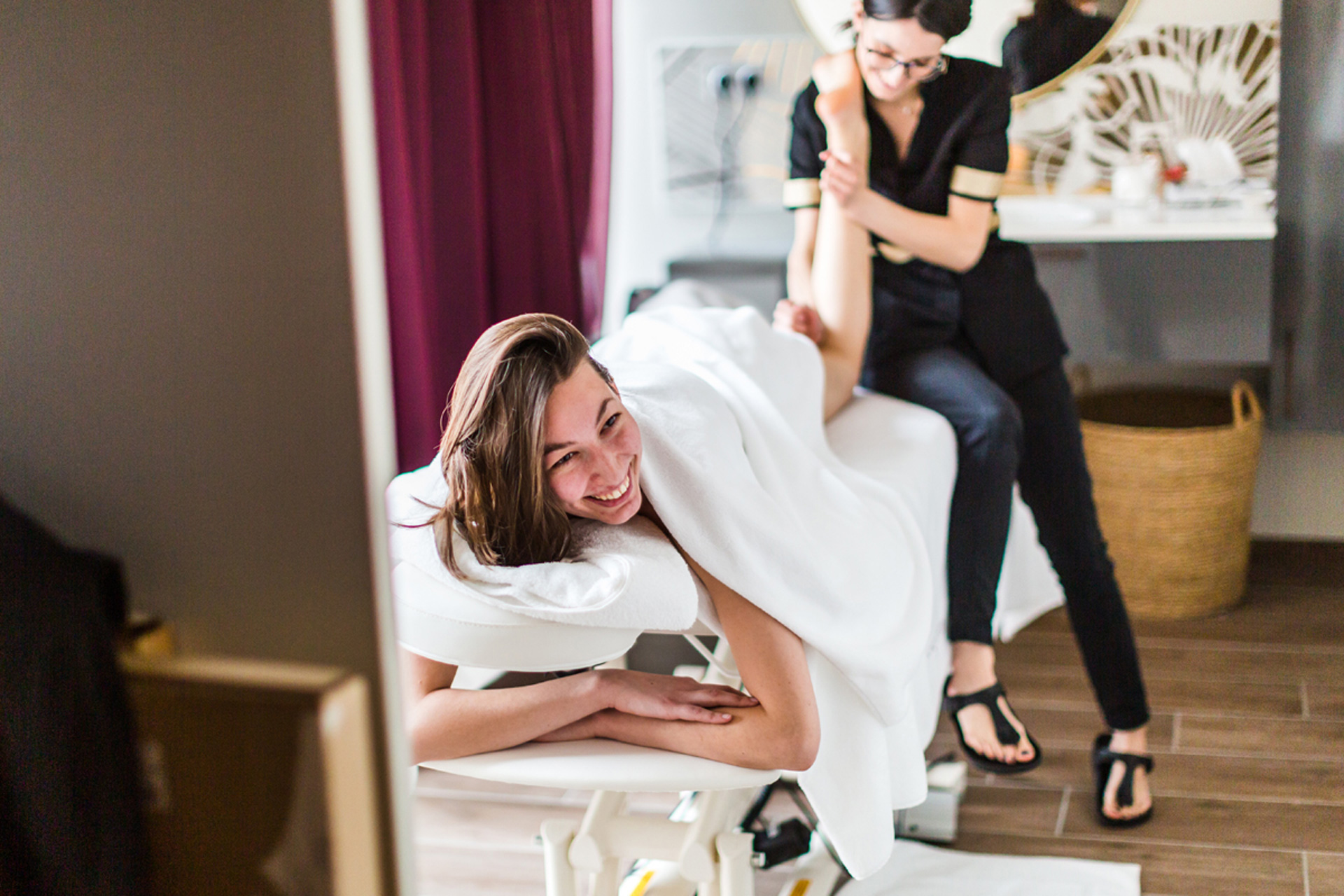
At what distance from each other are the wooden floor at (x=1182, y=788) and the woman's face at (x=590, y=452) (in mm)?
884

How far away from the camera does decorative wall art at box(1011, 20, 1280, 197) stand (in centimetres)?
257

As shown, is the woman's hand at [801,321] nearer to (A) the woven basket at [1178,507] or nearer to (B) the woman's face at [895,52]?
(B) the woman's face at [895,52]

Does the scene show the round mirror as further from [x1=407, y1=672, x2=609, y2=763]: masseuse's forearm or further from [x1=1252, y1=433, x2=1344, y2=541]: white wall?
[x1=407, y1=672, x2=609, y2=763]: masseuse's forearm

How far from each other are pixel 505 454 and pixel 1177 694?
65.8 inches

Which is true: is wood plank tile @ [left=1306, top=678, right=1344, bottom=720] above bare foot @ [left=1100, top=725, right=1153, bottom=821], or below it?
below

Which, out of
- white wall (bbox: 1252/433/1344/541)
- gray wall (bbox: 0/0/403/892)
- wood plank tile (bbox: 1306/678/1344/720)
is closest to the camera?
gray wall (bbox: 0/0/403/892)

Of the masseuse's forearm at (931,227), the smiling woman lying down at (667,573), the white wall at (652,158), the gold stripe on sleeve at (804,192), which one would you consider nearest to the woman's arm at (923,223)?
the masseuse's forearm at (931,227)

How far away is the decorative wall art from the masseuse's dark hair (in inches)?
44.5

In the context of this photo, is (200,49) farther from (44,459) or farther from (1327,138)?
(1327,138)

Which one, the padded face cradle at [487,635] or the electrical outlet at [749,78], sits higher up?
the electrical outlet at [749,78]

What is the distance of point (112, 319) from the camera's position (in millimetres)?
358

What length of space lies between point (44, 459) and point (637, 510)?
0.73m

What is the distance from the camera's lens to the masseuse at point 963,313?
1.65m

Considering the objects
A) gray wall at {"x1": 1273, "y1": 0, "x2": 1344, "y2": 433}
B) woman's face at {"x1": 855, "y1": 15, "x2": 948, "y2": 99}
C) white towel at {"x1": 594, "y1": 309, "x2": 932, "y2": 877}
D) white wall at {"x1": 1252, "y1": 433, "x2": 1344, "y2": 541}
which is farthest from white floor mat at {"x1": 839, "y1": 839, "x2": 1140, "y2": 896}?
white wall at {"x1": 1252, "y1": 433, "x2": 1344, "y2": 541}
